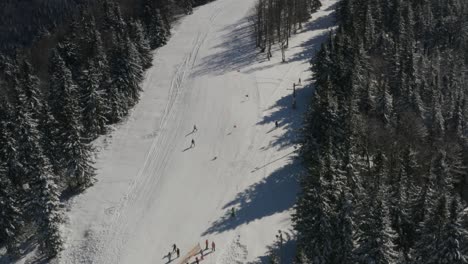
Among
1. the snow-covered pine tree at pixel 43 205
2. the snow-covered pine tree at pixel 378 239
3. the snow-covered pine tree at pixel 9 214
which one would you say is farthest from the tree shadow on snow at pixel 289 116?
the snow-covered pine tree at pixel 9 214

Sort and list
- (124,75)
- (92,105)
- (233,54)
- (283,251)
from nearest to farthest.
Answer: (283,251)
(92,105)
(124,75)
(233,54)

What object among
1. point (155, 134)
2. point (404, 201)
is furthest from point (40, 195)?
point (404, 201)

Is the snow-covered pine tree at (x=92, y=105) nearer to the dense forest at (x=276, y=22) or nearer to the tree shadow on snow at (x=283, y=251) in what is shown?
the tree shadow on snow at (x=283, y=251)

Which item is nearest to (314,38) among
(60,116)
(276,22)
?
(276,22)

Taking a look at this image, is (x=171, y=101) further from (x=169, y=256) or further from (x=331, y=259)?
(x=331, y=259)

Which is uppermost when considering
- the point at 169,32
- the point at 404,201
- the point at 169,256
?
the point at 169,32

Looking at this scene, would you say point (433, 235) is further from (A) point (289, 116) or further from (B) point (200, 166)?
(A) point (289, 116)
